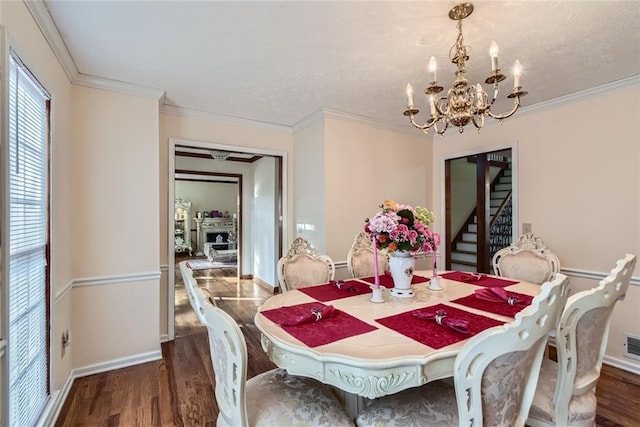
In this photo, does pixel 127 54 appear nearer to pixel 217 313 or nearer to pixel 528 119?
pixel 217 313

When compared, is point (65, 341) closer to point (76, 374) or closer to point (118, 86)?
point (76, 374)

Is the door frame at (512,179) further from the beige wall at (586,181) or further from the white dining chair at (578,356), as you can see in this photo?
the white dining chair at (578,356)

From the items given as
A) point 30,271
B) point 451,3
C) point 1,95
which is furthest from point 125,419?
point 451,3

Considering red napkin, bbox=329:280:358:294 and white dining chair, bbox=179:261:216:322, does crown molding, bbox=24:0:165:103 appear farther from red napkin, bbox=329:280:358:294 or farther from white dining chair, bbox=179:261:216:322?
red napkin, bbox=329:280:358:294

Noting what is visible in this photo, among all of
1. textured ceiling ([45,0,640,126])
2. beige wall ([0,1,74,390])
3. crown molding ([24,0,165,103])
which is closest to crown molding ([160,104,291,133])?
crown molding ([24,0,165,103])

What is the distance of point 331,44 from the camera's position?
2.01 meters

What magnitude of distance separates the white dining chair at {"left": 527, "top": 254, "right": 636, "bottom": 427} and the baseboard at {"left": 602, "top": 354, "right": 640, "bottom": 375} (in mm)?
1756

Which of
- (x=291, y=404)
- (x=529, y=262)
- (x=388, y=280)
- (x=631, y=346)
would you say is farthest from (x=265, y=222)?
(x=631, y=346)

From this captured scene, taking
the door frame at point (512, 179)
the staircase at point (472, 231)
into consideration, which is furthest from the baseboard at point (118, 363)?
the staircase at point (472, 231)

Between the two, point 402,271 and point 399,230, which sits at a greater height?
point 399,230

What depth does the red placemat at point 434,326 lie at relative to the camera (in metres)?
1.32

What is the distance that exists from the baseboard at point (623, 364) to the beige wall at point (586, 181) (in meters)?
0.02

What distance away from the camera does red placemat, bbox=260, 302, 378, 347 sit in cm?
135

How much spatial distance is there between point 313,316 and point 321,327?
0.27ft
